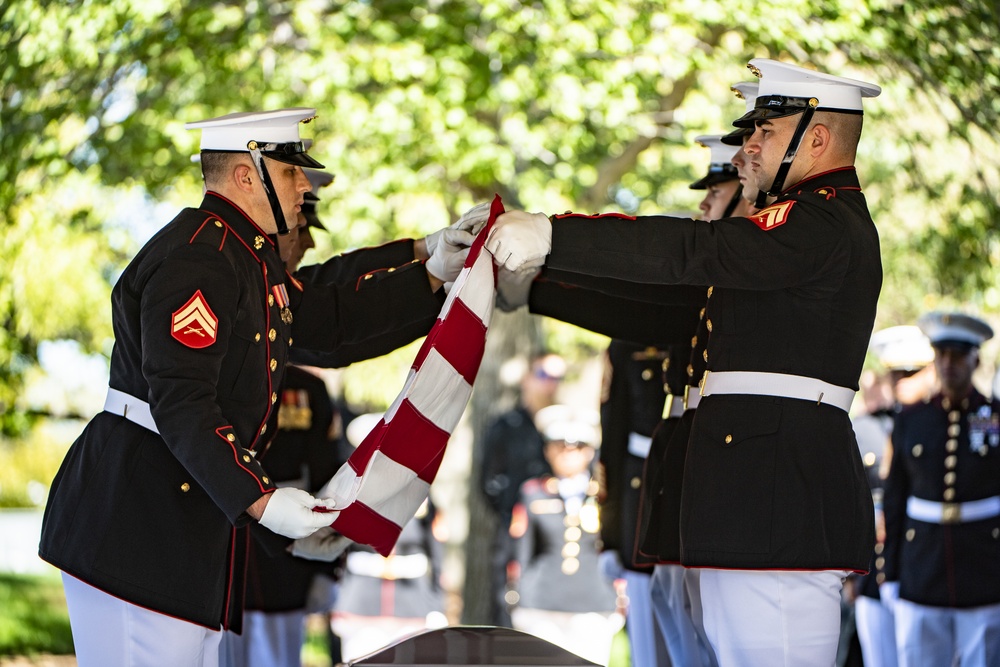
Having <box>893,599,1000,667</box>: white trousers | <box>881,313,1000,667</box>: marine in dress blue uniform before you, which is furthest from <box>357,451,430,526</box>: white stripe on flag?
<box>893,599,1000,667</box>: white trousers

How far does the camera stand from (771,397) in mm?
3395

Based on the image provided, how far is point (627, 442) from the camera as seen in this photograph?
6.07 metres

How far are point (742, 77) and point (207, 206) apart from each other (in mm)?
5907

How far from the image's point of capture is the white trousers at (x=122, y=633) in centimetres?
323

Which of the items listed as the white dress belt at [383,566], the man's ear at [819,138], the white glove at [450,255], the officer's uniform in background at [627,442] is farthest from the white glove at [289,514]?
the white dress belt at [383,566]

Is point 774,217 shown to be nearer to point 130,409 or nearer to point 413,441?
point 413,441

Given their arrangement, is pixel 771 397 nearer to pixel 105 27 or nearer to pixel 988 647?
pixel 988 647

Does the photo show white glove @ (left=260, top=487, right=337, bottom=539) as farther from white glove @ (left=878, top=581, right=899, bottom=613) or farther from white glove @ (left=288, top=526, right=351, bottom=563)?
white glove @ (left=878, top=581, right=899, bottom=613)

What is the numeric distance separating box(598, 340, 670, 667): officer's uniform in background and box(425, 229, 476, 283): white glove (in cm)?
168

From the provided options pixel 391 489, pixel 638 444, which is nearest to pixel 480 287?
pixel 391 489

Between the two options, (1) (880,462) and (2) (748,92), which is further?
(1) (880,462)

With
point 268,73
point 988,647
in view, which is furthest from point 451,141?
point 988,647

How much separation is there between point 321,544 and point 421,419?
60 centimetres

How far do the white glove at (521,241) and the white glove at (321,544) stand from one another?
1.26m
